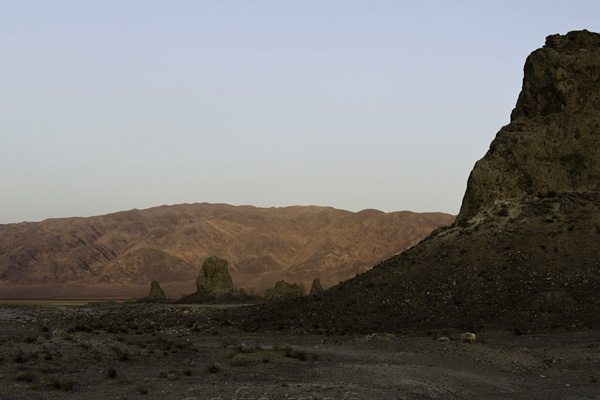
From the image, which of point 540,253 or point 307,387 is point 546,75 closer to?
point 540,253

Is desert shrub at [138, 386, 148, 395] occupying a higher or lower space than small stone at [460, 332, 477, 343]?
higher

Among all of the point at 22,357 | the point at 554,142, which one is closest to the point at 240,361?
the point at 22,357

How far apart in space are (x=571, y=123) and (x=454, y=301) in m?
12.3

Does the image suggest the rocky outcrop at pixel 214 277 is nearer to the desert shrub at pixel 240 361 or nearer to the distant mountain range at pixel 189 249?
the desert shrub at pixel 240 361

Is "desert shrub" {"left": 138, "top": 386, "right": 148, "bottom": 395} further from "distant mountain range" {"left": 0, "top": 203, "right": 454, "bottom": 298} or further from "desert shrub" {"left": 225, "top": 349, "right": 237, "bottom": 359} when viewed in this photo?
"distant mountain range" {"left": 0, "top": 203, "right": 454, "bottom": 298}

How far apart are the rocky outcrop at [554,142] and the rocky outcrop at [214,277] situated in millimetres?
32518

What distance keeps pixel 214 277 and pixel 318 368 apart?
1783 inches

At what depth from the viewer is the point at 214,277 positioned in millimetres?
61812

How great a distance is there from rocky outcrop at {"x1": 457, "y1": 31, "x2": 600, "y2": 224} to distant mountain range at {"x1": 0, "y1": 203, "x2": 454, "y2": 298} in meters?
82.7

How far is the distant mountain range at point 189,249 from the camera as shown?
126 meters


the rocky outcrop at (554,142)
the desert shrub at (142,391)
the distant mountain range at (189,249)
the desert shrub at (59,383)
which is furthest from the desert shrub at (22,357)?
the distant mountain range at (189,249)

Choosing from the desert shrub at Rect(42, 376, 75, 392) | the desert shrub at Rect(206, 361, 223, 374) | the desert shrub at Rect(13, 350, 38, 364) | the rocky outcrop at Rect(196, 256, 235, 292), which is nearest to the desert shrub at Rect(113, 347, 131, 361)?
the desert shrub at Rect(13, 350, 38, 364)

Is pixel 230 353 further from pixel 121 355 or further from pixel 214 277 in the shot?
pixel 214 277

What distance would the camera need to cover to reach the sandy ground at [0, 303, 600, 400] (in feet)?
46.0
